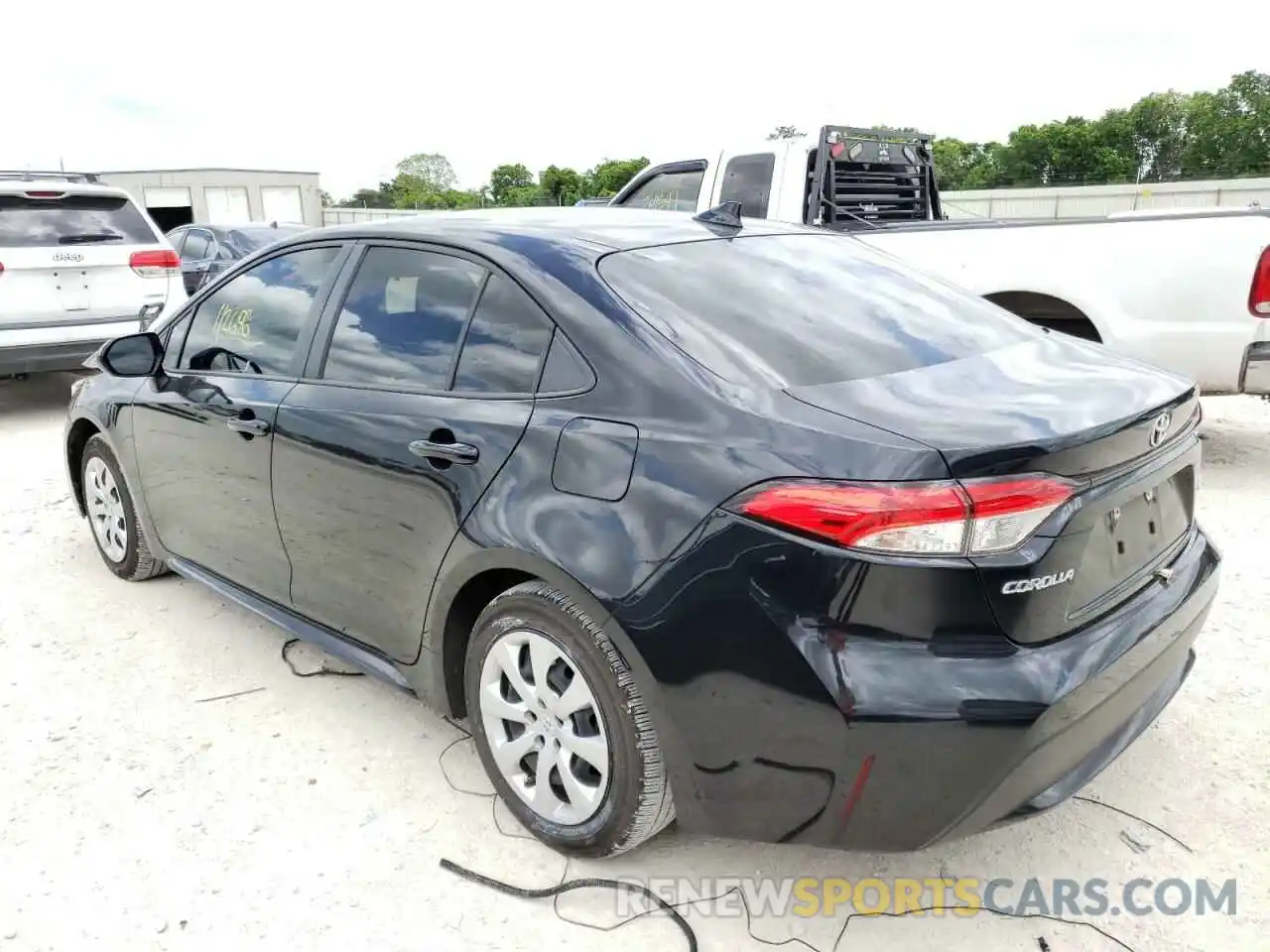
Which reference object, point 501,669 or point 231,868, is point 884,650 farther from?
point 231,868

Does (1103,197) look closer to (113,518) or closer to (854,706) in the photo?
(113,518)

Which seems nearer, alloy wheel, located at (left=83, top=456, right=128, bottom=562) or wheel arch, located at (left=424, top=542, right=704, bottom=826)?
wheel arch, located at (left=424, top=542, right=704, bottom=826)

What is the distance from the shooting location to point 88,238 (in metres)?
8.21

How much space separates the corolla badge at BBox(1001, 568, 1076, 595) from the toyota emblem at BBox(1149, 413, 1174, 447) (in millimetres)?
479

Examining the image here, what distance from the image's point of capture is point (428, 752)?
3158 mm

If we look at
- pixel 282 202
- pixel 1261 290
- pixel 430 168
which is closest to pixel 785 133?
pixel 1261 290

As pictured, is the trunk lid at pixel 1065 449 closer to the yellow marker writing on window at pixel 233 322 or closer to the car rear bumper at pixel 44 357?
the yellow marker writing on window at pixel 233 322

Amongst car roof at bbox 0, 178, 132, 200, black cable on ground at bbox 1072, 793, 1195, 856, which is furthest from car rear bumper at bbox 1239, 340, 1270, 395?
car roof at bbox 0, 178, 132, 200

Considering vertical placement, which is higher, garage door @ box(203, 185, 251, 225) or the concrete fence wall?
garage door @ box(203, 185, 251, 225)

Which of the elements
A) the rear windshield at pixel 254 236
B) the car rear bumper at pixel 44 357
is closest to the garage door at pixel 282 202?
the rear windshield at pixel 254 236

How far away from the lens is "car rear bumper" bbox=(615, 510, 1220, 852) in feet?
6.48

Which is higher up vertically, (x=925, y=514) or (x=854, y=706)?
(x=925, y=514)

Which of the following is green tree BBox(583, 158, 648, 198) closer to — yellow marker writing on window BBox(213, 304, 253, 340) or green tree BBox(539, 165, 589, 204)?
green tree BBox(539, 165, 589, 204)

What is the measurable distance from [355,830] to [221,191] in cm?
6045
